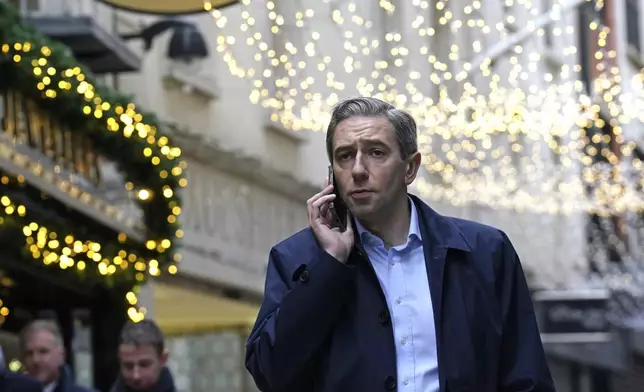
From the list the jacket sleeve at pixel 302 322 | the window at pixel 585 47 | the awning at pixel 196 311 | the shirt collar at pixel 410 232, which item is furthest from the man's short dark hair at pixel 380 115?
the window at pixel 585 47

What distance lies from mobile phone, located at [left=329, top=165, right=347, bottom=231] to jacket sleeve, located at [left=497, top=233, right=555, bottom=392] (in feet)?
1.25

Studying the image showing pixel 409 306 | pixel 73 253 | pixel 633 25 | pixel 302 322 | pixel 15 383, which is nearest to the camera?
pixel 302 322

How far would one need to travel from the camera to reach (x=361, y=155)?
170 inches

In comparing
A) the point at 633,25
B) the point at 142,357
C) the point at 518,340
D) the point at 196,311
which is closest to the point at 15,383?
the point at 142,357

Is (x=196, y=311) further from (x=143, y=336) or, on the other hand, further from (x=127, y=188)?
(x=143, y=336)

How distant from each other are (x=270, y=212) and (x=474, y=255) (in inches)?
637

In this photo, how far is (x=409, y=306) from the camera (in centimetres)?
432

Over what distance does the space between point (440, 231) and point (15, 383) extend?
3.19 m

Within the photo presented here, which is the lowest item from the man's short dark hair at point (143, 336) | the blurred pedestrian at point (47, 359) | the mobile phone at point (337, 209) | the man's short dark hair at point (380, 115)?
the blurred pedestrian at point (47, 359)

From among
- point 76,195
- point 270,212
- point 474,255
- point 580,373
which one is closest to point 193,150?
point 270,212

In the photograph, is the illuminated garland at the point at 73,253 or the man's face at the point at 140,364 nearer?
the man's face at the point at 140,364

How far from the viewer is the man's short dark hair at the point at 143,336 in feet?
25.7

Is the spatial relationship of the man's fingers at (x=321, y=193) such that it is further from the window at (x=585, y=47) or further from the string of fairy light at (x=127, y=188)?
the window at (x=585, y=47)

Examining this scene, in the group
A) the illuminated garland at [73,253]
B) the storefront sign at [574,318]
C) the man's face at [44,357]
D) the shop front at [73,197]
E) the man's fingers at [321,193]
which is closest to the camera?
the man's fingers at [321,193]
